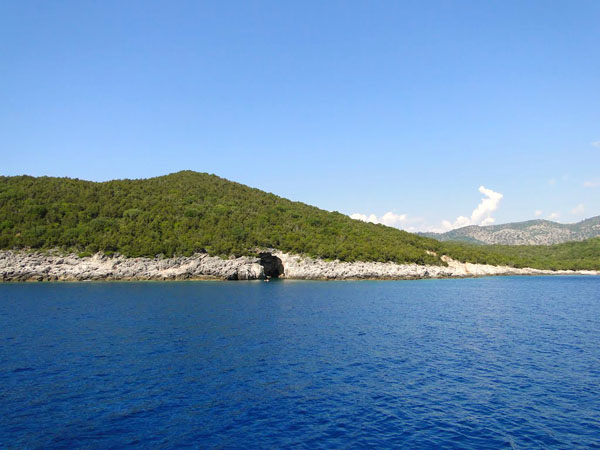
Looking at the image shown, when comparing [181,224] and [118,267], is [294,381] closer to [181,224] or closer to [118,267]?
[118,267]

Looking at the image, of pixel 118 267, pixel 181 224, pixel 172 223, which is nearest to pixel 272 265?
pixel 181 224

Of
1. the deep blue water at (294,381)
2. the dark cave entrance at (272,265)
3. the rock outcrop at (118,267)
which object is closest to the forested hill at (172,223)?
the rock outcrop at (118,267)

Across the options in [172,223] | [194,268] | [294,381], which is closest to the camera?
[294,381]

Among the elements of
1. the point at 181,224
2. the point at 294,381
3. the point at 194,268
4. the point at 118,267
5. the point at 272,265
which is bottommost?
the point at 294,381

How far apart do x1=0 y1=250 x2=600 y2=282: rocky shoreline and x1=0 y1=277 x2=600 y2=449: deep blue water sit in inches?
2030

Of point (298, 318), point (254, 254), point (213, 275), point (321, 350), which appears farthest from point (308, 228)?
point (321, 350)

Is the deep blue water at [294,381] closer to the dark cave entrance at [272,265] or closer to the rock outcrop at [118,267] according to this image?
the rock outcrop at [118,267]

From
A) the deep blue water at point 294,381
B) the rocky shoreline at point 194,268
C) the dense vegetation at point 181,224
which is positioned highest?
the dense vegetation at point 181,224

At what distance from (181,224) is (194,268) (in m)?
18.5

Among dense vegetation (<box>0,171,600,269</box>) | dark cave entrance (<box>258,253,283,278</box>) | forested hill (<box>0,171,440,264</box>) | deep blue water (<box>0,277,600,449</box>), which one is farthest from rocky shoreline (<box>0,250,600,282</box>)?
deep blue water (<box>0,277,600,449</box>)

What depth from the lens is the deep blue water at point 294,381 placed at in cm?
1612

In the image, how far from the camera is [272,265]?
114 metres

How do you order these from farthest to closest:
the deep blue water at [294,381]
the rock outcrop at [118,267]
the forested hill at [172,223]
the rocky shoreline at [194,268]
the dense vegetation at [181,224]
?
the dense vegetation at [181,224] → the forested hill at [172,223] → the rocky shoreline at [194,268] → the rock outcrop at [118,267] → the deep blue water at [294,381]

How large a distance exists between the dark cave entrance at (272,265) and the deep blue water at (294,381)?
2676 inches
